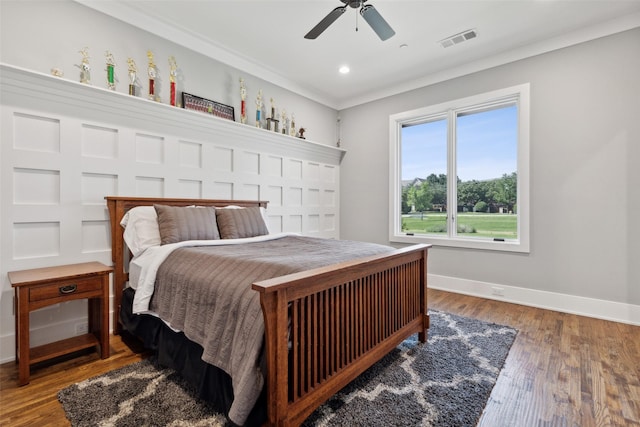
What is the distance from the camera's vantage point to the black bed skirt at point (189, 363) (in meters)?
1.45

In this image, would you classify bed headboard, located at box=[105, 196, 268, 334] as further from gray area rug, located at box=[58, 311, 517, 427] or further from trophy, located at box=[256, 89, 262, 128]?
trophy, located at box=[256, 89, 262, 128]

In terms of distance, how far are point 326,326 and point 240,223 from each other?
171cm

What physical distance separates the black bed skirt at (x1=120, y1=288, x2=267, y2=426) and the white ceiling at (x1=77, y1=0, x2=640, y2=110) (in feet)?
8.54

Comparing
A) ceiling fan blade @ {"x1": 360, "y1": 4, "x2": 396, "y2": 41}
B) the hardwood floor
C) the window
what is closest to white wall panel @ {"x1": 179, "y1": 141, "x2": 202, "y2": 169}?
the hardwood floor

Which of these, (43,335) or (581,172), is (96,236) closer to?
(43,335)

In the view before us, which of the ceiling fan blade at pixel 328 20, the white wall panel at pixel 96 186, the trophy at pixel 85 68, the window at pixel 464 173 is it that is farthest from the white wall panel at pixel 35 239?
the window at pixel 464 173

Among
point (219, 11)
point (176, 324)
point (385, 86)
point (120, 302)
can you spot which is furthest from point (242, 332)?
point (385, 86)

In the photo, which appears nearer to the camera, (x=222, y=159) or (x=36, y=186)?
(x=36, y=186)

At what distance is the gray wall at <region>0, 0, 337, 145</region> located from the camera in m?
2.23

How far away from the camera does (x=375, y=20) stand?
231 cm

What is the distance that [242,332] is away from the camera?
1381mm

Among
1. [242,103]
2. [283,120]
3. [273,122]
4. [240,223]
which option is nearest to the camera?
[240,223]

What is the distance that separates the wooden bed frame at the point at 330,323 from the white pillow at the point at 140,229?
1.65 meters

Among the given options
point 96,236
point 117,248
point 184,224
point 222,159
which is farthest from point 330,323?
point 222,159
